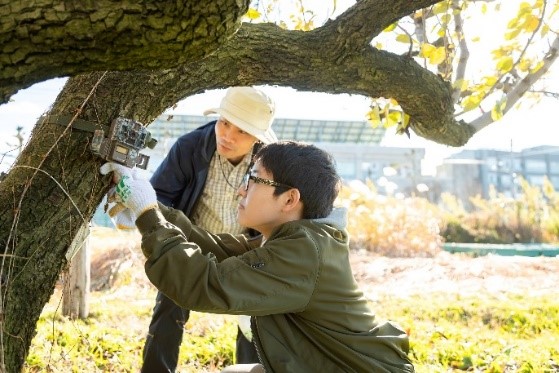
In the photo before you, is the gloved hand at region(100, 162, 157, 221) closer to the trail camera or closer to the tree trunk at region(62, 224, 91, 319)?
the trail camera

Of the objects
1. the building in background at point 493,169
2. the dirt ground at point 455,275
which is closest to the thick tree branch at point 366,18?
the dirt ground at point 455,275

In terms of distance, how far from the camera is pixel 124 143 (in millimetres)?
2186

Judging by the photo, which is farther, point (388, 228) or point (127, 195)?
point (388, 228)

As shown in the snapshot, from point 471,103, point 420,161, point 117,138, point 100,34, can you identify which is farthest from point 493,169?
point 100,34

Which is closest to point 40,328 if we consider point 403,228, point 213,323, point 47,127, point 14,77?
point 213,323

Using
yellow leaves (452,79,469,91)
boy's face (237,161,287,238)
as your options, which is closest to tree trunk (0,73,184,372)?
boy's face (237,161,287,238)

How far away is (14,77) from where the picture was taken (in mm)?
1490

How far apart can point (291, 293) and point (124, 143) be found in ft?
2.46

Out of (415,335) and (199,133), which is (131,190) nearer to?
(199,133)

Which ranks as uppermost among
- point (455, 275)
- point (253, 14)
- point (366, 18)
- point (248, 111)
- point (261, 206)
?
point (253, 14)

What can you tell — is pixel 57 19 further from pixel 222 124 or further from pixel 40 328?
pixel 40 328

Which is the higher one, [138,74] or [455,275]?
[138,74]

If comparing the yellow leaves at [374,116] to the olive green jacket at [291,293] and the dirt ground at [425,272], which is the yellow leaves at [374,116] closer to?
the olive green jacket at [291,293]

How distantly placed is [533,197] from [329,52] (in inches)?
445
